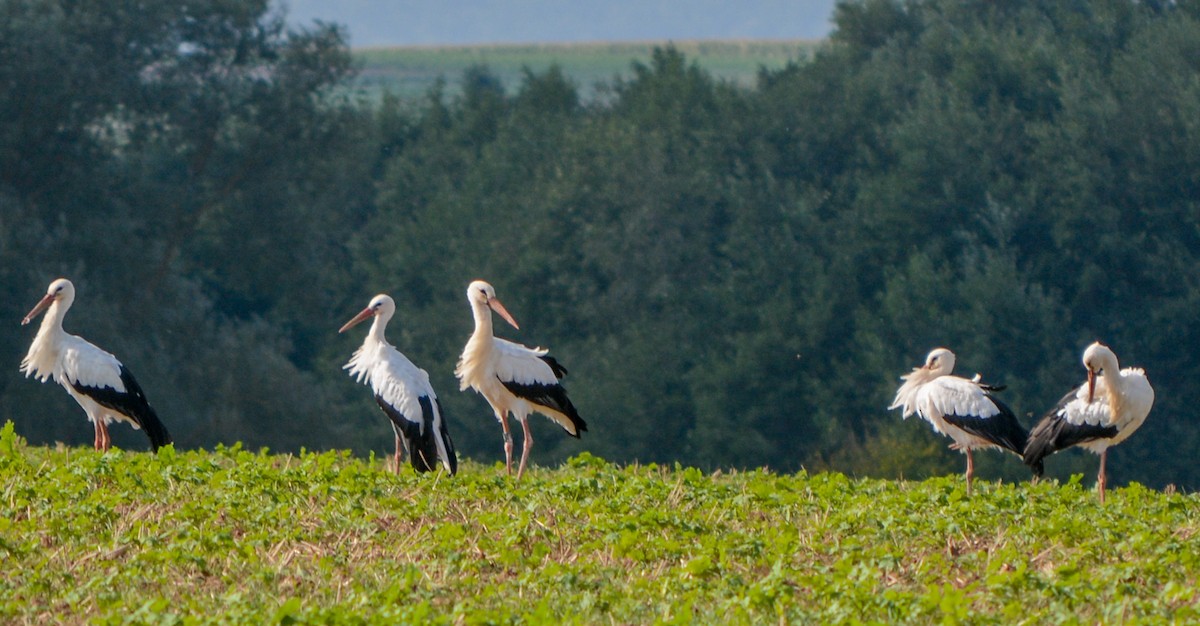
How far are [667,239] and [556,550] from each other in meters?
32.1

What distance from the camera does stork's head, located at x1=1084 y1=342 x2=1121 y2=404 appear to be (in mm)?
11539

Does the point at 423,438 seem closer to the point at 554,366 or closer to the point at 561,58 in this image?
the point at 554,366

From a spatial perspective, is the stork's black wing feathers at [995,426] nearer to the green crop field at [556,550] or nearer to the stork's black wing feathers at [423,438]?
the green crop field at [556,550]

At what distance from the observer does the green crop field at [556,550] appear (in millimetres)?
6996

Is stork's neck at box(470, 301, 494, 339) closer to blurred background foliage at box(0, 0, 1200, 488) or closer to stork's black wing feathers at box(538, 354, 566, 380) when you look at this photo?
stork's black wing feathers at box(538, 354, 566, 380)

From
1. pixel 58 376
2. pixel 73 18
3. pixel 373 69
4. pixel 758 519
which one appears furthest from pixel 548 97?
pixel 373 69

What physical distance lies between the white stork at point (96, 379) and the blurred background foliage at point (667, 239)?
55.3ft

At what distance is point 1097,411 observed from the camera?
1181cm

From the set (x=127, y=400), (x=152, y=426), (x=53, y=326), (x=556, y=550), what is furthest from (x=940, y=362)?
(x=53, y=326)

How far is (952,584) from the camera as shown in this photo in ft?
24.6

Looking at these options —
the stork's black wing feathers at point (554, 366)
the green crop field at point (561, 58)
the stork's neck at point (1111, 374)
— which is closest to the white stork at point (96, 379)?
the stork's black wing feathers at point (554, 366)

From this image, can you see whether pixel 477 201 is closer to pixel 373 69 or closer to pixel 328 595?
pixel 328 595

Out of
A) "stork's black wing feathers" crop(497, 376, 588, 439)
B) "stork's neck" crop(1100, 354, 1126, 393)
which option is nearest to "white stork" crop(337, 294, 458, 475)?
"stork's black wing feathers" crop(497, 376, 588, 439)

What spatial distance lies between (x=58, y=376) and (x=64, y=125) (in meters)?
21.2
